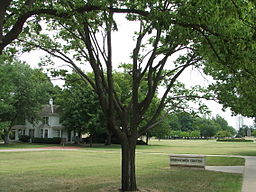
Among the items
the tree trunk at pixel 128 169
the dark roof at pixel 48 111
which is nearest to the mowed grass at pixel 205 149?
the dark roof at pixel 48 111

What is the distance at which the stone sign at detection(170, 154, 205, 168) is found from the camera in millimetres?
16266

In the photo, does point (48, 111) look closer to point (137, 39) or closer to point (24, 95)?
point (24, 95)

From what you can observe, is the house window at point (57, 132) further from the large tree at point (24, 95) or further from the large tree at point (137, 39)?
the large tree at point (137, 39)

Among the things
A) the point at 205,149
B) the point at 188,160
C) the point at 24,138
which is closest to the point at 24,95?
the point at 24,138

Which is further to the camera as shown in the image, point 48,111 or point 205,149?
point 48,111

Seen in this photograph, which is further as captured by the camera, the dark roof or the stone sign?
the dark roof

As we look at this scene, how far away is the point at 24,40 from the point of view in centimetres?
1142

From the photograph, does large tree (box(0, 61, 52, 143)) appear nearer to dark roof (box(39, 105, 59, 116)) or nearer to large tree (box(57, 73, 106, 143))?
large tree (box(57, 73, 106, 143))

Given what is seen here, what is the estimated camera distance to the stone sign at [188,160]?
16.3 meters

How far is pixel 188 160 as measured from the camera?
16781 mm

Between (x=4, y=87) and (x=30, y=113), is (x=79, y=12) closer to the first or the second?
(x=4, y=87)

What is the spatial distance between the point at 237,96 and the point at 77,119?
35.4 meters

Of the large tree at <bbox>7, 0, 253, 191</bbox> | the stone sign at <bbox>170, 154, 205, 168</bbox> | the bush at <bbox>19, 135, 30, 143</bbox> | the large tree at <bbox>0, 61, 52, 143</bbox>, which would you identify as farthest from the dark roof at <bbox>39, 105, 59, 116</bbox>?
the large tree at <bbox>7, 0, 253, 191</bbox>

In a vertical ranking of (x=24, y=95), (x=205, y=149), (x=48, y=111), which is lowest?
(x=205, y=149)
